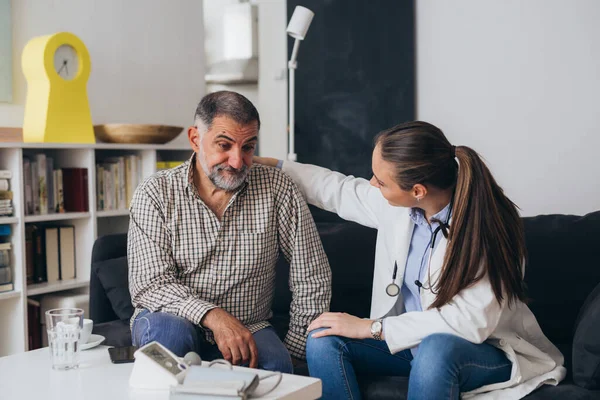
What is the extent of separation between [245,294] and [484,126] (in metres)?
1.85

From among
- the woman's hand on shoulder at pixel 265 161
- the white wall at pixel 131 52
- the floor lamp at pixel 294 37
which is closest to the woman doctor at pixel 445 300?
the woman's hand on shoulder at pixel 265 161

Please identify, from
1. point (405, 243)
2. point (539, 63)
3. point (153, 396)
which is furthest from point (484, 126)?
point (153, 396)

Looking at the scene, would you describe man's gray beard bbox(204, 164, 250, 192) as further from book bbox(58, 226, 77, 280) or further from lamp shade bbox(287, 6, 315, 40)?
lamp shade bbox(287, 6, 315, 40)

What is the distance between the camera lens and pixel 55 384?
161 centimetres

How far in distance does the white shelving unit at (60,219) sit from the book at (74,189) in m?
0.03

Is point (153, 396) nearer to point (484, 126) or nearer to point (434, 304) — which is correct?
point (434, 304)

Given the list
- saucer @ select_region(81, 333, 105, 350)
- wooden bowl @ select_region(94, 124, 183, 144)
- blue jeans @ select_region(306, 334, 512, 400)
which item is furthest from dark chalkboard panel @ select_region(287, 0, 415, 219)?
saucer @ select_region(81, 333, 105, 350)

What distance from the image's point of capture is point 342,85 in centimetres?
391

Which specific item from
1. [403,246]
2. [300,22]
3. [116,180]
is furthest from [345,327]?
[300,22]

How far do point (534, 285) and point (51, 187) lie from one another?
2098 millimetres

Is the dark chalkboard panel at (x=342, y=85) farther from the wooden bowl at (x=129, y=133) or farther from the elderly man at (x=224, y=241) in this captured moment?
the elderly man at (x=224, y=241)

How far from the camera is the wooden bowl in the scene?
11.2ft

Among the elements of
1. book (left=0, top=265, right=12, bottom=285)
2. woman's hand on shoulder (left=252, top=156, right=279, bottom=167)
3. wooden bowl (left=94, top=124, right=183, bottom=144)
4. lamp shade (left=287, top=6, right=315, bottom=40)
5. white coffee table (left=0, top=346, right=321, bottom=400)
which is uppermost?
lamp shade (left=287, top=6, right=315, bottom=40)

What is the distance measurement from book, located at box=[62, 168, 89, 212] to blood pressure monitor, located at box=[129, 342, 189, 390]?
6.20ft
